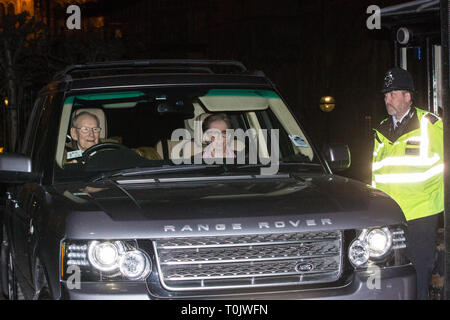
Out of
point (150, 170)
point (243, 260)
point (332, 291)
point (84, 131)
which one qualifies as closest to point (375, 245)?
point (332, 291)

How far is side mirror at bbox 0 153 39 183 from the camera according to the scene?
192 inches

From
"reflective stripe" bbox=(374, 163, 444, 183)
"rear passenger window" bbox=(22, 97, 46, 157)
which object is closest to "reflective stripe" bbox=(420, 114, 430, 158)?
"reflective stripe" bbox=(374, 163, 444, 183)

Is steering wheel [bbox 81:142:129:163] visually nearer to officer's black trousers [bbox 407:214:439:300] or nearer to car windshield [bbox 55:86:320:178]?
car windshield [bbox 55:86:320:178]

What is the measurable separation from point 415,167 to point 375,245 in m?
2.03

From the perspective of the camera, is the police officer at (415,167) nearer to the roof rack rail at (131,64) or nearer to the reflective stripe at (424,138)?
the reflective stripe at (424,138)

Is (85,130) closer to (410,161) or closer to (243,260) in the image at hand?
(410,161)

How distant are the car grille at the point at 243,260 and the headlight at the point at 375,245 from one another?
0.41ft

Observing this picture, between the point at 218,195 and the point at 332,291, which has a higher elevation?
the point at 218,195

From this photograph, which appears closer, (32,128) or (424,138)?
(424,138)

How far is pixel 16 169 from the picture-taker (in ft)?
16.0

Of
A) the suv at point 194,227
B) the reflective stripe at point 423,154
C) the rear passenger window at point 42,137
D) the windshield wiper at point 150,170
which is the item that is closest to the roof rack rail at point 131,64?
the rear passenger window at point 42,137

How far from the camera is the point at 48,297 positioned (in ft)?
12.9
